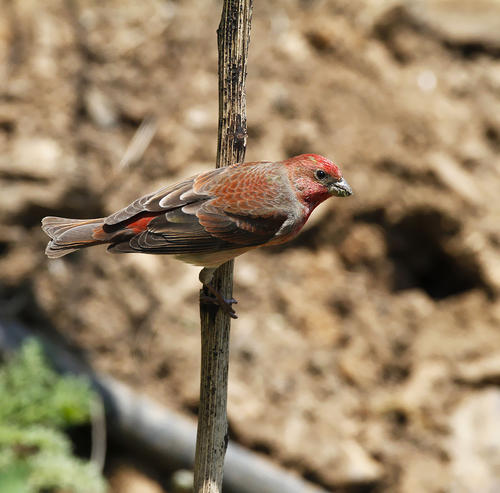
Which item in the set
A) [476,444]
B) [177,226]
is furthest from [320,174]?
[476,444]

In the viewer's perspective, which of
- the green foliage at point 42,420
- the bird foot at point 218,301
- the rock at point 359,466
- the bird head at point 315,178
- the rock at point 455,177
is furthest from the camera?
the rock at point 455,177

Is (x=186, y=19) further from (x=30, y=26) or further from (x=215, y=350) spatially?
(x=215, y=350)

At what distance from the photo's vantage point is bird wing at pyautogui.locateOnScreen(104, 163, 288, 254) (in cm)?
374

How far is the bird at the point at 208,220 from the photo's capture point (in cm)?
368

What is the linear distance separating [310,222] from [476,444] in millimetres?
2681

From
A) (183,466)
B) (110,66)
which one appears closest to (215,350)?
(183,466)

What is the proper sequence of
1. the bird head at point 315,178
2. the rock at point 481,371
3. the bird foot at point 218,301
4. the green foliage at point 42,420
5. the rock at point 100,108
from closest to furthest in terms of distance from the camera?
1. the bird foot at point 218,301
2. the bird head at point 315,178
3. the green foliage at point 42,420
4. the rock at point 481,371
5. the rock at point 100,108

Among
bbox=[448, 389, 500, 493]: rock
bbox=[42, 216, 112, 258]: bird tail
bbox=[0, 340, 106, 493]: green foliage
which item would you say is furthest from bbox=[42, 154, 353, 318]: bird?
bbox=[448, 389, 500, 493]: rock

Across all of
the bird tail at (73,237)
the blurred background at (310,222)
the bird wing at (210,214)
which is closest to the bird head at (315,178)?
the bird wing at (210,214)

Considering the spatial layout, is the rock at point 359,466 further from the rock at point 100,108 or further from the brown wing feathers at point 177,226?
the rock at point 100,108

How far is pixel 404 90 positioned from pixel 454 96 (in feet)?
1.95

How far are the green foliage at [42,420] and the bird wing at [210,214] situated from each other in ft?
7.14

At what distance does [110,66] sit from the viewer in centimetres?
775

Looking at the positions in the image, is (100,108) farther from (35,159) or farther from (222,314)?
(222,314)
